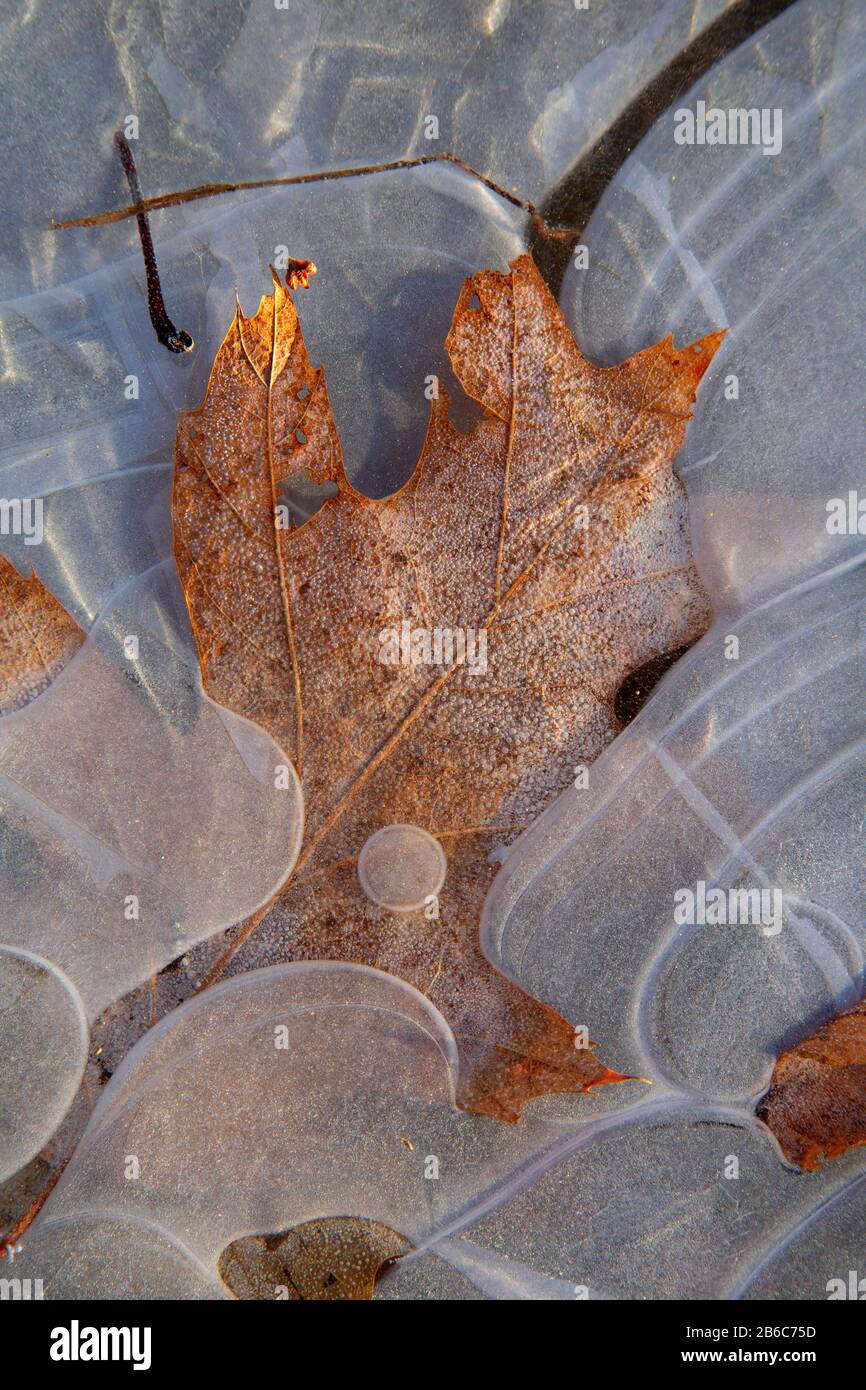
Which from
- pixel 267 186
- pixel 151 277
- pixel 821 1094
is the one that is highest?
pixel 267 186

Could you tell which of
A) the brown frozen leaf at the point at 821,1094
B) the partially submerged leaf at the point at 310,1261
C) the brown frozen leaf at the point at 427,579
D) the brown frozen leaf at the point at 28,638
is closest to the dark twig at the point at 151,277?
the brown frozen leaf at the point at 427,579

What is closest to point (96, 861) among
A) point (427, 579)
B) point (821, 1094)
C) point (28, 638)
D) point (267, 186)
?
point (28, 638)

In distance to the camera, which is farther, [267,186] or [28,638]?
[267,186]

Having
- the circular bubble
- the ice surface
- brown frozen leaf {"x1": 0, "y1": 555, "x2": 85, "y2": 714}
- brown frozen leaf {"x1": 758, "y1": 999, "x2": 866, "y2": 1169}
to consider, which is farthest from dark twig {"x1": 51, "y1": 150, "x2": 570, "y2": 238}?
brown frozen leaf {"x1": 758, "y1": 999, "x2": 866, "y2": 1169}

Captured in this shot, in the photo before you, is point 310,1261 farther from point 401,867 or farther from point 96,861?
point 96,861

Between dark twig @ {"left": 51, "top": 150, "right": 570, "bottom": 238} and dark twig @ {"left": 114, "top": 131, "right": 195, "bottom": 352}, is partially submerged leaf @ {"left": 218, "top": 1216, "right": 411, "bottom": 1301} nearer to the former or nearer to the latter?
dark twig @ {"left": 114, "top": 131, "right": 195, "bottom": 352}
